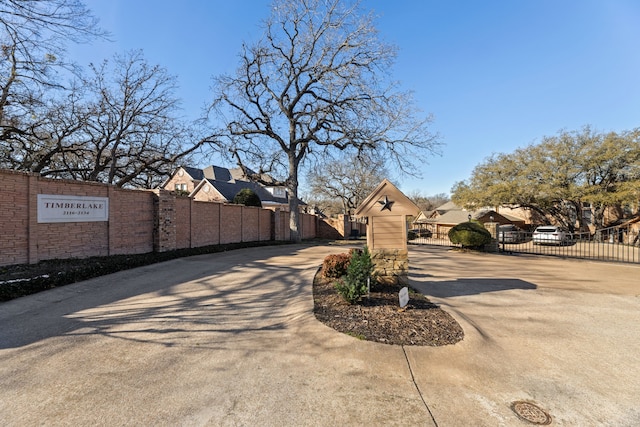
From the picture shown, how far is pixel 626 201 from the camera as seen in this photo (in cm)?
1980

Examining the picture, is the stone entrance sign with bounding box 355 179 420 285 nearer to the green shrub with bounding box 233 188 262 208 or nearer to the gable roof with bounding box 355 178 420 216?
the gable roof with bounding box 355 178 420 216

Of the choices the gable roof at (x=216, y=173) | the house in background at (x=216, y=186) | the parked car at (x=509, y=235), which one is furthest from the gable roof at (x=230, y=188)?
the parked car at (x=509, y=235)

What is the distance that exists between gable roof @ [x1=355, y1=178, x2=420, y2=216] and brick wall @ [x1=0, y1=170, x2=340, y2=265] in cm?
829

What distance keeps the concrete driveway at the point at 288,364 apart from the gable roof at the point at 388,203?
2.05m

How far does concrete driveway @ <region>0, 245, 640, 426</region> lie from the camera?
2480 millimetres

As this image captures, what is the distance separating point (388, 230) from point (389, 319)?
2.15 meters

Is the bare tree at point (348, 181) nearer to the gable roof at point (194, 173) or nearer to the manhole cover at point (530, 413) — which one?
the gable roof at point (194, 173)

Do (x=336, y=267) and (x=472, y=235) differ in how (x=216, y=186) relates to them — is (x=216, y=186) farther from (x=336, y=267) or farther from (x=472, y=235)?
(x=336, y=267)

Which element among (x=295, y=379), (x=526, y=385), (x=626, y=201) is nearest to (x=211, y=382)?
(x=295, y=379)

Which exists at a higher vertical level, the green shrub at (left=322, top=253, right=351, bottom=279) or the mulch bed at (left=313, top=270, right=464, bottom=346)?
the green shrub at (left=322, top=253, right=351, bottom=279)

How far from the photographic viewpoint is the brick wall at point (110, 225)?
707 cm

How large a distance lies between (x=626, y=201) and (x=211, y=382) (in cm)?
2803

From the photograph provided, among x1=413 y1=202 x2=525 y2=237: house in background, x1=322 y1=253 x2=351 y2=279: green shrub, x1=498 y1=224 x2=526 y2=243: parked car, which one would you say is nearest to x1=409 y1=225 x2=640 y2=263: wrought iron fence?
x1=498 y1=224 x2=526 y2=243: parked car

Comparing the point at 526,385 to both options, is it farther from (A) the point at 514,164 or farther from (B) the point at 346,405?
(A) the point at 514,164
